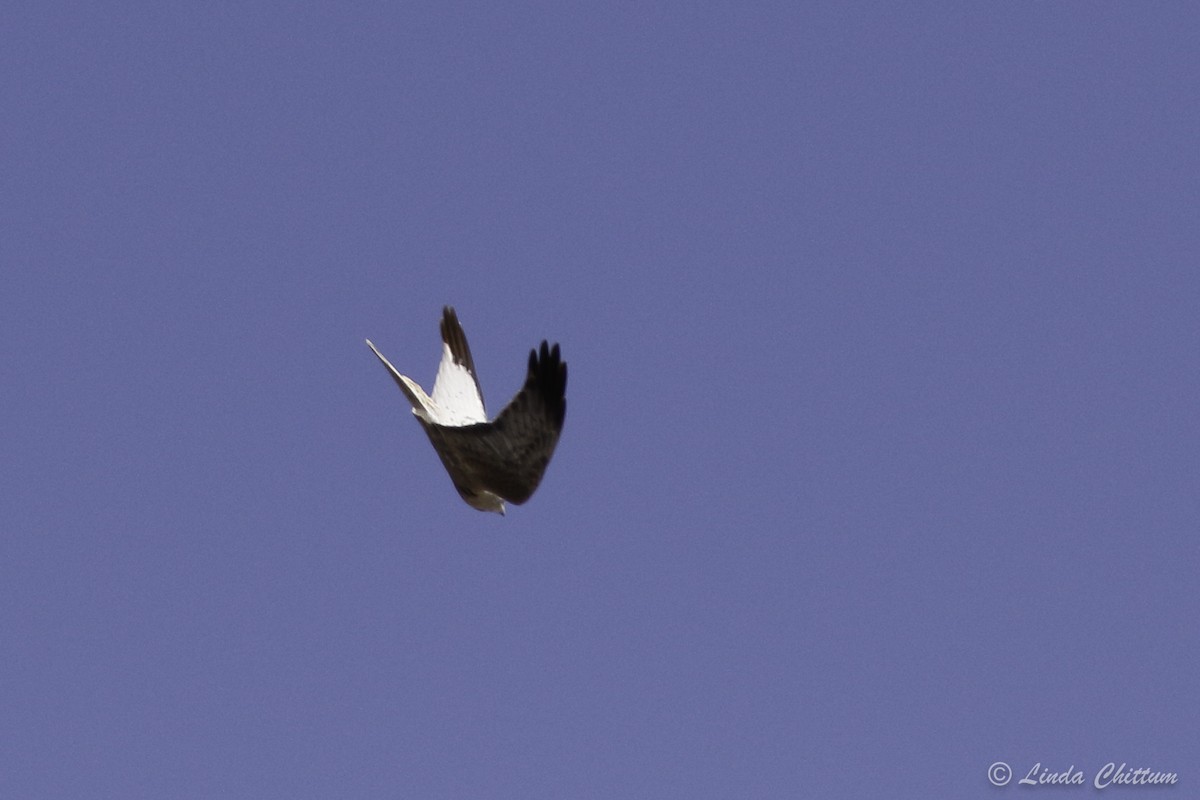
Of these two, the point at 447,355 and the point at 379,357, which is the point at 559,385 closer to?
the point at 379,357

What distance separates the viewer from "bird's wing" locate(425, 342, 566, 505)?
38.3 feet

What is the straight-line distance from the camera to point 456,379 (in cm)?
1439

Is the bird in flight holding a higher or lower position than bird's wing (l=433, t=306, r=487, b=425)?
lower

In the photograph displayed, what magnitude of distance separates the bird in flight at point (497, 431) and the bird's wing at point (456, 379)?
0.01 metres

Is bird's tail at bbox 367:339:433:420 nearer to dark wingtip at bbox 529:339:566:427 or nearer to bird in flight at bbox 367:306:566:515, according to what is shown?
bird in flight at bbox 367:306:566:515

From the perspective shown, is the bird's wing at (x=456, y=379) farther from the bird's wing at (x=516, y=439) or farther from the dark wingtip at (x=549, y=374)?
the dark wingtip at (x=549, y=374)

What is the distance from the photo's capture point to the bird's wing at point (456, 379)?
Answer: 14.0 m

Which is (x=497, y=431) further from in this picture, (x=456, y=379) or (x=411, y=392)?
(x=456, y=379)

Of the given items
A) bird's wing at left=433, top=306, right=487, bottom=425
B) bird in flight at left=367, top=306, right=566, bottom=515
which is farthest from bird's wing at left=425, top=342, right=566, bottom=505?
bird's wing at left=433, top=306, right=487, bottom=425

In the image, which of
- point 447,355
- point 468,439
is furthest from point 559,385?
point 447,355

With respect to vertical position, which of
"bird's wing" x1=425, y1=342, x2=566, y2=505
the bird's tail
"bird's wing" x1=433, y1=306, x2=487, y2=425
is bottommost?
"bird's wing" x1=425, y1=342, x2=566, y2=505

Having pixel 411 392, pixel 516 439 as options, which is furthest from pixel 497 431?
pixel 411 392

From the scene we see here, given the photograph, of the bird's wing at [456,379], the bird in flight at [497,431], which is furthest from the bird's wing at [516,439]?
the bird's wing at [456,379]

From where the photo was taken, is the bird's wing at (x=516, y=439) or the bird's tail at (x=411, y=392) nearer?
the bird's wing at (x=516, y=439)
